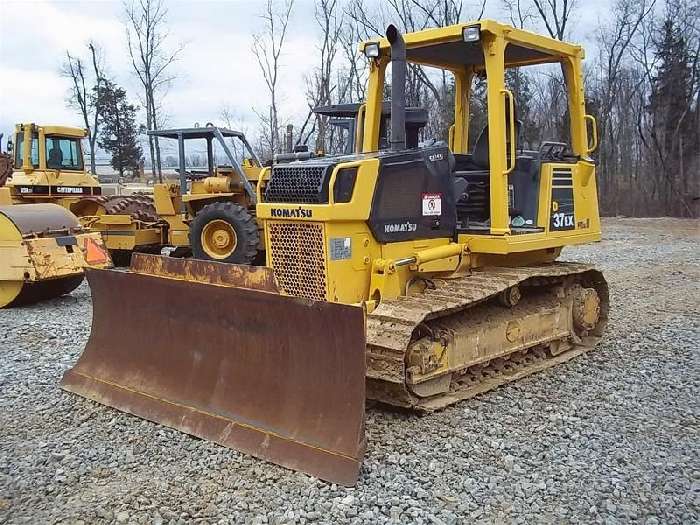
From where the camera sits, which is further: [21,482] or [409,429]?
[409,429]

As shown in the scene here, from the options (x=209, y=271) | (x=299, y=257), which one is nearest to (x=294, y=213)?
(x=299, y=257)

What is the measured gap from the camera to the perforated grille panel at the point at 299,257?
15.7 feet

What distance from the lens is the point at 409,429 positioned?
444 centimetres

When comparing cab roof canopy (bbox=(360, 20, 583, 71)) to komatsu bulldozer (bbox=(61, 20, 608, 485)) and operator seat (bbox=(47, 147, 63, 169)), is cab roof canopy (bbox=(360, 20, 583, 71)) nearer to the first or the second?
komatsu bulldozer (bbox=(61, 20, 608, 485))

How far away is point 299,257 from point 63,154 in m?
9.99

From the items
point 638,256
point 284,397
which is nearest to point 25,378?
point 284,397

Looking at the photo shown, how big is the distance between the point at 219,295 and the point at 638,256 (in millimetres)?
11261

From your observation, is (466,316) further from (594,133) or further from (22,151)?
(22,151)

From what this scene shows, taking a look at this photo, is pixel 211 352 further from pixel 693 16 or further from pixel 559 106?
pixel 693 16

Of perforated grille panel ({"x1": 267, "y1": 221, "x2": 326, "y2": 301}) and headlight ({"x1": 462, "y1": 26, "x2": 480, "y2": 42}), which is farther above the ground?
headlight ({"x1": 462, "y1": 26, "x2": 480, "y2": 42})

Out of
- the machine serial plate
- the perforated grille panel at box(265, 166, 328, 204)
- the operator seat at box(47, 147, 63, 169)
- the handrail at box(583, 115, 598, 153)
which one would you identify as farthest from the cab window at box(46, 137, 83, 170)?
the handrail at box(583, 115, 598, 153)

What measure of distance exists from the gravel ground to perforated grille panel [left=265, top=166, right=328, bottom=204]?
1540mm

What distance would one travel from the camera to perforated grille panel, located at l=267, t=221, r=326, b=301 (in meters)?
4.78

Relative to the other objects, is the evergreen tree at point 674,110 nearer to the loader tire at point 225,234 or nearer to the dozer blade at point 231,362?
the loader tire at point 225,234
